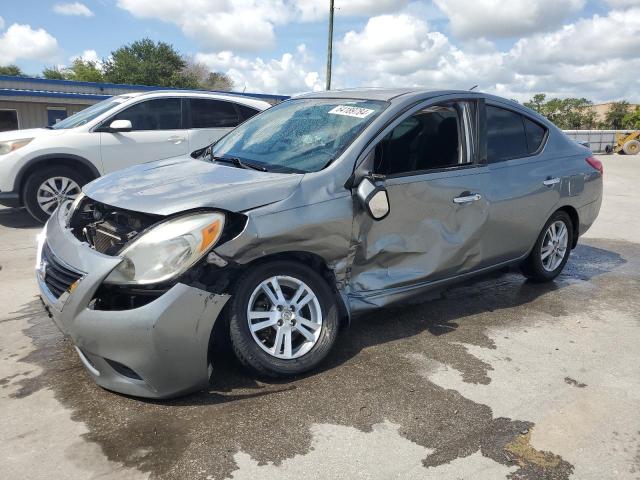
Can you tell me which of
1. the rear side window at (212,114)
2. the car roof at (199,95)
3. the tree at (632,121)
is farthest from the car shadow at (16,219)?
the tree at (632,121)

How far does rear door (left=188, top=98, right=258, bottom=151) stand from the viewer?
8398 millimetres

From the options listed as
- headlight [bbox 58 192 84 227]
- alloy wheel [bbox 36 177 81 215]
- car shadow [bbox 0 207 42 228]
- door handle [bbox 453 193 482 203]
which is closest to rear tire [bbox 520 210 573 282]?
door handle [bbox 453 193 482 203]

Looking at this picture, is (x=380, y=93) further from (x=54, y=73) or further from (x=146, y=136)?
(x=54, y=73)

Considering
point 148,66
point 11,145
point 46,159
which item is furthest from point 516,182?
point 148,66

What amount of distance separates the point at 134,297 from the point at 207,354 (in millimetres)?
478

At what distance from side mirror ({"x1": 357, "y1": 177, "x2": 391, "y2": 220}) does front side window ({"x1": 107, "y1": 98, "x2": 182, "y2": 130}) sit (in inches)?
221

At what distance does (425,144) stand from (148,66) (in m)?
55.0

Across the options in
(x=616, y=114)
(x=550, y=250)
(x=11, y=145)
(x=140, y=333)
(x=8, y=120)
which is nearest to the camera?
(x=140, y=333)

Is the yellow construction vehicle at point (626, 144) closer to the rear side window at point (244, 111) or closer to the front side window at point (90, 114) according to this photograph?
the rear side window at point (244, 111)

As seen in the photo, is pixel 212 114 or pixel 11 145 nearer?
pixel 11 145

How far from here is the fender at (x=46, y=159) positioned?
24.0 ft

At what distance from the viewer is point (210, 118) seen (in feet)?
28.1

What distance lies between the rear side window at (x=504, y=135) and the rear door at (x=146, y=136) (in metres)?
5.11

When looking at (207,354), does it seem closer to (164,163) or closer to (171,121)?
(164,163)
